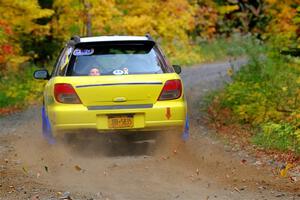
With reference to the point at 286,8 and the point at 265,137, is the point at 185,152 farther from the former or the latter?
the point at 286,8

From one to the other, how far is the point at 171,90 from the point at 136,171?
1.41m

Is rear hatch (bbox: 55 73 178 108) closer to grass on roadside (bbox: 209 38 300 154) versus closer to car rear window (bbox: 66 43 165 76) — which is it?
car rear window (bbox: 66 43 165 76)

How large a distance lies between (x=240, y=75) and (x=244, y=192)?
8.31 metres

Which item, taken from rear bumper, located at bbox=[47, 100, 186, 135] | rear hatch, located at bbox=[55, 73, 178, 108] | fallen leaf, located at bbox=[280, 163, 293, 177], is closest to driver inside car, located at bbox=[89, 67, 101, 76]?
rear hatch, located at bbox=[55, 73, 178, 108]

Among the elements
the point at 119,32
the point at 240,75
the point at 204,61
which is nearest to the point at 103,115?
the point at 240,75

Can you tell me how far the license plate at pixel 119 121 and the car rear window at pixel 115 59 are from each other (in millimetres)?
665

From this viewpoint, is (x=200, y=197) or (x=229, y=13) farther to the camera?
(x=229, y=13)

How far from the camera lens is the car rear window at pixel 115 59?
30.3 feet

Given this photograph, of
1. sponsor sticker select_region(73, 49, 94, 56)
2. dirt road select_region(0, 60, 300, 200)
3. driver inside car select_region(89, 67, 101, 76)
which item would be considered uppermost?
sponsor sticker select_region(73, 49, 94, 56)

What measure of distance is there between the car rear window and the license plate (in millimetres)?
665

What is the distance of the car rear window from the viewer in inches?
364

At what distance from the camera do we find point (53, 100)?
9062mm

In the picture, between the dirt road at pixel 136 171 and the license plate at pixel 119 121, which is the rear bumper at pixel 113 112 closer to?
the license plate at pixel 119 121

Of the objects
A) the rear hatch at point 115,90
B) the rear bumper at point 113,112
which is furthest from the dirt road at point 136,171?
the rear hatch at point 115,90
